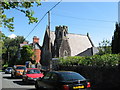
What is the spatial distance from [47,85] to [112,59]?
20.0ft

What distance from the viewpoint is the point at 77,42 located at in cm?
5700

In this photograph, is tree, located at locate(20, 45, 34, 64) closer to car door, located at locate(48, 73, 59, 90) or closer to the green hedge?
the green hedge

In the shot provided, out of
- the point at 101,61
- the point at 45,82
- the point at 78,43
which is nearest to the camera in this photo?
the point at 45,82

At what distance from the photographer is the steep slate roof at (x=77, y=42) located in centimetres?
5467

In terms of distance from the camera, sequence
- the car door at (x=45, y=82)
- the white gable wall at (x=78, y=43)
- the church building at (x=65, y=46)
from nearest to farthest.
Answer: the car door at (x=45, y=82) → the church building at (x=65, y=46) → the white gable wall at (x=78, y=43)

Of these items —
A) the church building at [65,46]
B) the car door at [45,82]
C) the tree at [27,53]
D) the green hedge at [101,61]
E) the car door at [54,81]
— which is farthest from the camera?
the tree at [27,53]

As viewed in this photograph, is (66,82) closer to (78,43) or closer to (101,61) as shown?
(101,61)

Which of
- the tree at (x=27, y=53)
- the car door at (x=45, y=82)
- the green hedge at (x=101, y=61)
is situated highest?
the tree at (x=27, y=53)

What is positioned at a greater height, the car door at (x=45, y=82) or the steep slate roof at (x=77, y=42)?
the steep slate roof at (x=77, y=42)

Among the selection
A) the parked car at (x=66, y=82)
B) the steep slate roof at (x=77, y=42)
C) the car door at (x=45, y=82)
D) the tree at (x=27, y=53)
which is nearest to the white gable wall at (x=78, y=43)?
the steep slate roof at (x=77, y=42)

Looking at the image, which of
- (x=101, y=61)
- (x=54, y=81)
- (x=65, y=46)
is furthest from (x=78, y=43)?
(x=54, y=81)

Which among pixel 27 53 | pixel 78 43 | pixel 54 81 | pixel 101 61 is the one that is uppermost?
pixel 78 43

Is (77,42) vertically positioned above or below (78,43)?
above

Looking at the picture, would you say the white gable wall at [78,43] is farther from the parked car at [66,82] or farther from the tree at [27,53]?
the parked car at [66,82]
